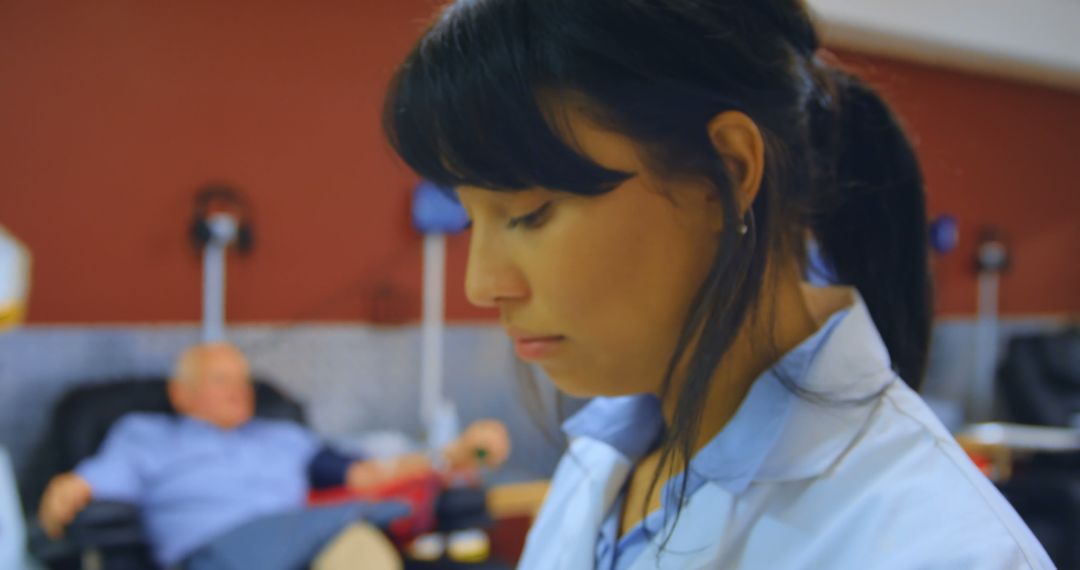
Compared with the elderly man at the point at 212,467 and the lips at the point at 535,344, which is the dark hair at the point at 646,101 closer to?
the lips at the point at 535,344

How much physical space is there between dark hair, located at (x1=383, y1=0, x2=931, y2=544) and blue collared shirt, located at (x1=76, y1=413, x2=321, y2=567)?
198 cm

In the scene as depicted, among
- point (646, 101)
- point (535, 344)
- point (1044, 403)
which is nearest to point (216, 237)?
point (535, 344)

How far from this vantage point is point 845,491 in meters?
0.62

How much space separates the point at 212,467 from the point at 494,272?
2091 mm

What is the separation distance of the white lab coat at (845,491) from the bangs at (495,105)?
0.26 metres

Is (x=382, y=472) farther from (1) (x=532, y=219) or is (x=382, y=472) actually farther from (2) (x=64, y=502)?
(1) (x=532, y=219)

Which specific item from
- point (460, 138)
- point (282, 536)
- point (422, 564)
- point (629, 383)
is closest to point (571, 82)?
point (460, 138)

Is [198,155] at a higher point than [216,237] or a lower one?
higher

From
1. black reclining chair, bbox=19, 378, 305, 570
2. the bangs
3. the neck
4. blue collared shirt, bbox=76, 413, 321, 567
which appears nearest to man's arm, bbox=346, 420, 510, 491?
blue collared shirt, bbox=76, 413, 321, 567

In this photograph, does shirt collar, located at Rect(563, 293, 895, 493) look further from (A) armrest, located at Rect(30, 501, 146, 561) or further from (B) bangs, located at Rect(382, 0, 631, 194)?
(A) armrest, located at Rect(30, 501, 146, 561)

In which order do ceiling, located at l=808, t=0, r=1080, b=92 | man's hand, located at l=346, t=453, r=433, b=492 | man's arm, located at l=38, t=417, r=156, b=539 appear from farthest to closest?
ceiling, located at l=808, t=0, r=1080, b=92, man's hand, located at l=346, t=453, r=433, b=492, man's arm, located at l=38, t=417, r=156, b=539

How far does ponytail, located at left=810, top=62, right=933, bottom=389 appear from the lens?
804mm

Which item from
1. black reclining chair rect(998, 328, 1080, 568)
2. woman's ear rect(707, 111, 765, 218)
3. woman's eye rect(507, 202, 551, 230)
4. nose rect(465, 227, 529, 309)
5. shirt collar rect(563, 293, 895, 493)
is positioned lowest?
black reclining chair rect(998, 328, 1080, 568)

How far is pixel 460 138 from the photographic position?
0.64m
